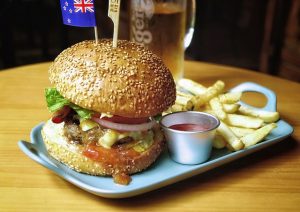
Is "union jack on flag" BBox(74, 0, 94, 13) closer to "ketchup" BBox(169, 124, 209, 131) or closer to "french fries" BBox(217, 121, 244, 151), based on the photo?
"ketchup" BBox(169, 124, 209, 131)

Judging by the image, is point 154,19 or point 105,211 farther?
point 154,19

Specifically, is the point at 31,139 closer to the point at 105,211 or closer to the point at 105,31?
the point at 105,211

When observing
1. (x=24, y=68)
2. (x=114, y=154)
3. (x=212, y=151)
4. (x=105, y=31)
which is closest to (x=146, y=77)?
(x=114, y=154)

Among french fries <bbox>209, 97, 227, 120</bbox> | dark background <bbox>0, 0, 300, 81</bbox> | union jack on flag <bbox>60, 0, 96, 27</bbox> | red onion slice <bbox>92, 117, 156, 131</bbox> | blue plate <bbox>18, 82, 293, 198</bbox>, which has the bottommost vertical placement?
dark background <bbox>0, 0, 300, 81</bbox>

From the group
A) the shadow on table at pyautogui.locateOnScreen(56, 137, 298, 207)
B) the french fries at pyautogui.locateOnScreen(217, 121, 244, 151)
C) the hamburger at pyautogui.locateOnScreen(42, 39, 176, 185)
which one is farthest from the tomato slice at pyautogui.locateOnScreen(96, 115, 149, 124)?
the french fries at pyautogui.locateOnScreen(217, 121, 244, 151)

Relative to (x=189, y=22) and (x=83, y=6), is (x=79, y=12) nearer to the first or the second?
(x=83, y=6)
